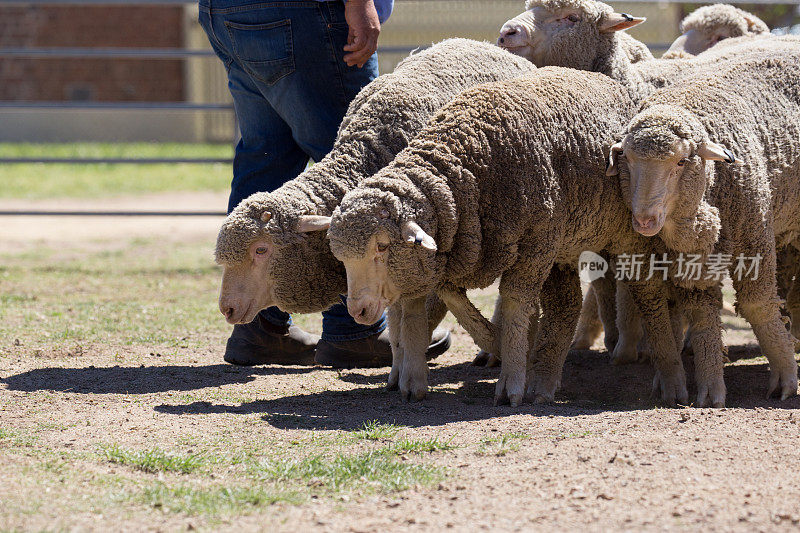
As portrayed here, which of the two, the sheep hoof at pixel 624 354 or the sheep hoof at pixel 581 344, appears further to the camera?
the sheep hoof at pixel 581 344

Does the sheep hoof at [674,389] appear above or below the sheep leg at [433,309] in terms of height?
below

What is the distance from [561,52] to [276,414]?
2585mm

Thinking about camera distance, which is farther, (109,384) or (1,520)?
(109,384)

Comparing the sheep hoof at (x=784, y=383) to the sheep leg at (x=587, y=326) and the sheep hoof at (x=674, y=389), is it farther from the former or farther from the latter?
the sheep leg at (x=587, y=326)

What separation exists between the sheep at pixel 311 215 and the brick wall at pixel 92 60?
17.8 meters

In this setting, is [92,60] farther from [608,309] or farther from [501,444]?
[501,444]

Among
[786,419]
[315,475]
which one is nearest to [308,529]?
[315,475]

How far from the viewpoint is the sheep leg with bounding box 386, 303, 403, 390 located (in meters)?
4.80

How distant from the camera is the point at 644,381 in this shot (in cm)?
538

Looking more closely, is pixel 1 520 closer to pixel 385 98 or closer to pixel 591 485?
pixel 591 485

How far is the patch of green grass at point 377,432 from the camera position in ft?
12.5

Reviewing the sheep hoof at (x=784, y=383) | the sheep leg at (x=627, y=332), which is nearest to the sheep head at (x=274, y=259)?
the sheep leg at (x=627, y=332)

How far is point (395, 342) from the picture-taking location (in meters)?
4.87

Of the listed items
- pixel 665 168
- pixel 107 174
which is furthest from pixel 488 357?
pixel 107 174
